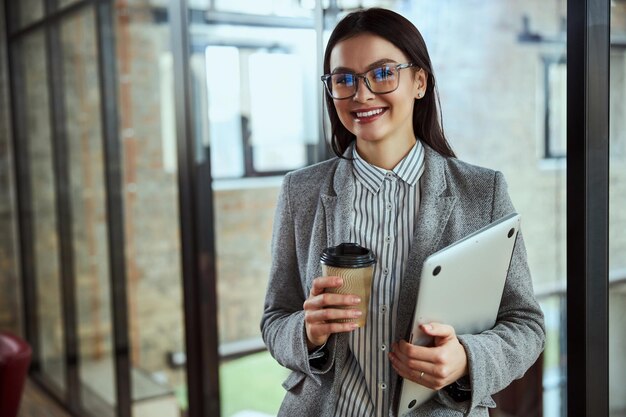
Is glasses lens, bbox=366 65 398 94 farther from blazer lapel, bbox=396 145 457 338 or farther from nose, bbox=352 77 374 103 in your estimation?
blazer lapel, bbox=396 145 457 338

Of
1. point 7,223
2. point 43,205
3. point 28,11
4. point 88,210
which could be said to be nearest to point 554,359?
point 88,210

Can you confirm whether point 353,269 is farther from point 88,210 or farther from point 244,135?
point 88,210

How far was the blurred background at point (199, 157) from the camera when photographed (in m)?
1.68

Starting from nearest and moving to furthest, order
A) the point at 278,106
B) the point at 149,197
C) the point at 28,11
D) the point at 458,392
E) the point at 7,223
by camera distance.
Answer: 1. the point at 458,392
2. the point at 278,106
3. the point at 149,197
4. the point at 28,11
5. the point at 7,223

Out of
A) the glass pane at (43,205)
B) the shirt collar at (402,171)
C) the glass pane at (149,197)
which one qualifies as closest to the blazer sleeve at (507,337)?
the shirt collar at (402,171)

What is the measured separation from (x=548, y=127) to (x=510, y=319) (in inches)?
23.7

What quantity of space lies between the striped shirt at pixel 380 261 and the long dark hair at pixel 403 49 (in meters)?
0.04

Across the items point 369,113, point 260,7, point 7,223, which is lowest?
point 7,223

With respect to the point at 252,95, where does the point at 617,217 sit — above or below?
below

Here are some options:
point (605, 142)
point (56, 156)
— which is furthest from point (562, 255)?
point (56, 156)

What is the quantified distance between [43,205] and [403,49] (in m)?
3.96

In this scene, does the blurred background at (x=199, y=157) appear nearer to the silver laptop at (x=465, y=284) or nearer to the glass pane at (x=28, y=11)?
the glass pane at (x=28, y=11)

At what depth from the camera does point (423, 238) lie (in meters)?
1.24

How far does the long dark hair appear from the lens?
125 cm
